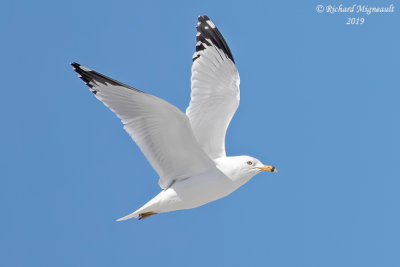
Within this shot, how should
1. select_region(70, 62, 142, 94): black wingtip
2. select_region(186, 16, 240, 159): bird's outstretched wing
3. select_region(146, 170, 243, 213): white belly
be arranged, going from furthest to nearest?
select_region(186, 16, 240, 159): bird's outstretched wing → select_region(146, 170, 243, 213): white belly → select_region(70, 62, 142, 94): black wingtip

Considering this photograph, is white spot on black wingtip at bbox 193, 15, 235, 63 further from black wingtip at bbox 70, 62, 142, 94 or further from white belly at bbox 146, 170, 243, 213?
black wingtip at bbox 70, 62, 142, 94

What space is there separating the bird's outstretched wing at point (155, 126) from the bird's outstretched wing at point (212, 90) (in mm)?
504

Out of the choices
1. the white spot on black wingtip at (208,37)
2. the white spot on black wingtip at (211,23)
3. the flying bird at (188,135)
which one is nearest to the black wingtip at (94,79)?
the flying bird at (188,135)

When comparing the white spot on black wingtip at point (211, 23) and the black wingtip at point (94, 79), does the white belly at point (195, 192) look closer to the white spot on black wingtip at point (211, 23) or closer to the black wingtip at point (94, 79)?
the black wingtip at point (94, 79)

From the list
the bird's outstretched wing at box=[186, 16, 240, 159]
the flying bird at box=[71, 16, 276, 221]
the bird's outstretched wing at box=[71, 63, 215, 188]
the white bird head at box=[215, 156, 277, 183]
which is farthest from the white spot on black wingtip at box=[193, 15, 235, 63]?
the bird's outstretched wing at box=[71, 63, 215, 188]

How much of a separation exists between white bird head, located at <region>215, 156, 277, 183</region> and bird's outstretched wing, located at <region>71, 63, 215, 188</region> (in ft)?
0.57

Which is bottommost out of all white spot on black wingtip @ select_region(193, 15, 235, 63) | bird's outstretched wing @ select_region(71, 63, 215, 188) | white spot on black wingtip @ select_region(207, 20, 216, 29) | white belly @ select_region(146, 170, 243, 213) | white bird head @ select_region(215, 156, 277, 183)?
white belly @ select_region(146, 170, 243, 213)

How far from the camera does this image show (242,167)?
7.32 m

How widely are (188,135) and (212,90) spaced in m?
1.45

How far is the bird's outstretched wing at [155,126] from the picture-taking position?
22.2ft

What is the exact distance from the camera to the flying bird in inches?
269

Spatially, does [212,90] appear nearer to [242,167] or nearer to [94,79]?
[242,167]

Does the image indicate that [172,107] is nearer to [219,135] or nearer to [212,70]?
[219,135]

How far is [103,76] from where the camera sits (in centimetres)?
680
